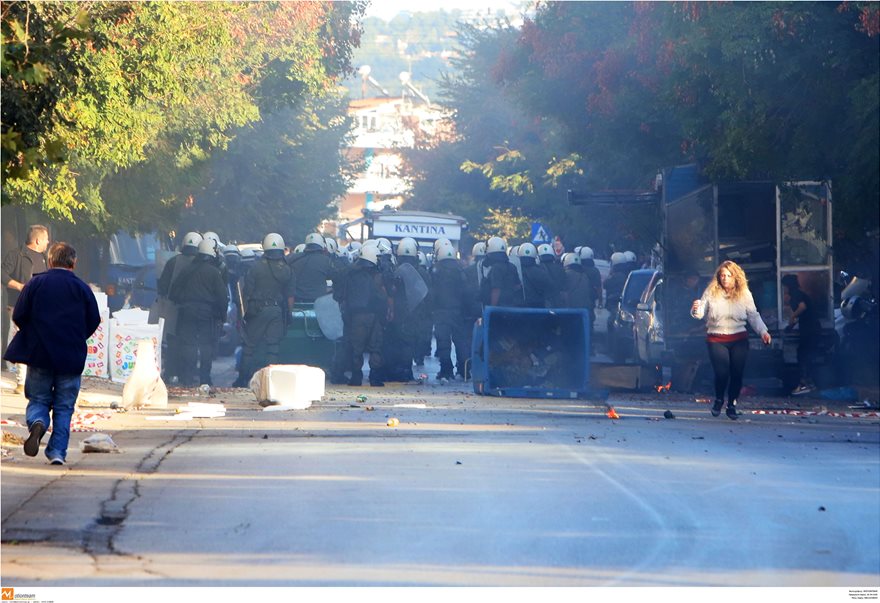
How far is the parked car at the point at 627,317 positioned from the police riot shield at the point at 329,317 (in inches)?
279

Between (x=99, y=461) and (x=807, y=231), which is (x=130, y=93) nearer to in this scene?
(x=99, y=461)

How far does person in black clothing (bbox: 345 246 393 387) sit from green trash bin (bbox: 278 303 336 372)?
109cm

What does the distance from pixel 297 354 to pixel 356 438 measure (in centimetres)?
858

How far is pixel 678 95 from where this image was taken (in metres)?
21.0

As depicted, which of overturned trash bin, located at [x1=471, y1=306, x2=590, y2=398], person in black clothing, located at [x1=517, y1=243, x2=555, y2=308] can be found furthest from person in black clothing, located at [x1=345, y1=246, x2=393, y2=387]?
person in black clothing, located at [x1=517, y1=243, x2=555, y2=308]

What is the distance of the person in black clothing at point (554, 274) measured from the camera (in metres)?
23.9

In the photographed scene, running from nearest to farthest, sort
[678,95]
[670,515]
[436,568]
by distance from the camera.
Answer: [436,568]
[670,515]
[678,95]

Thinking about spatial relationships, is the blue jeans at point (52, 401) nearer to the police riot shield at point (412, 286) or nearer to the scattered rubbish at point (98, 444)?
the scattered rubbish at point (98, 444)

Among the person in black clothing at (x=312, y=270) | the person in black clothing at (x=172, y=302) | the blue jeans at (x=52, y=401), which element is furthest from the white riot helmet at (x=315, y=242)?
the blue jeans at (x=52, y=401)

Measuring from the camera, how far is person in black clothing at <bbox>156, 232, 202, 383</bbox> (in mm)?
Answer: 20766

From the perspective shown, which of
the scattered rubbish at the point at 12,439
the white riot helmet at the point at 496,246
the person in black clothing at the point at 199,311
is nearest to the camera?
the scattered rubbish at the point at 12,439

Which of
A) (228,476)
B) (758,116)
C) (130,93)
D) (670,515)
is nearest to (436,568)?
(670,515)

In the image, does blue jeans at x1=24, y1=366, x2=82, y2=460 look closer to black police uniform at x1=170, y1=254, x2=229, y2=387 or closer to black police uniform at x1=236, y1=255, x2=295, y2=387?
black police uniform at x1=170, y1=254, x2=229, y2=387

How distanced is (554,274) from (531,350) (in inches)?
143
